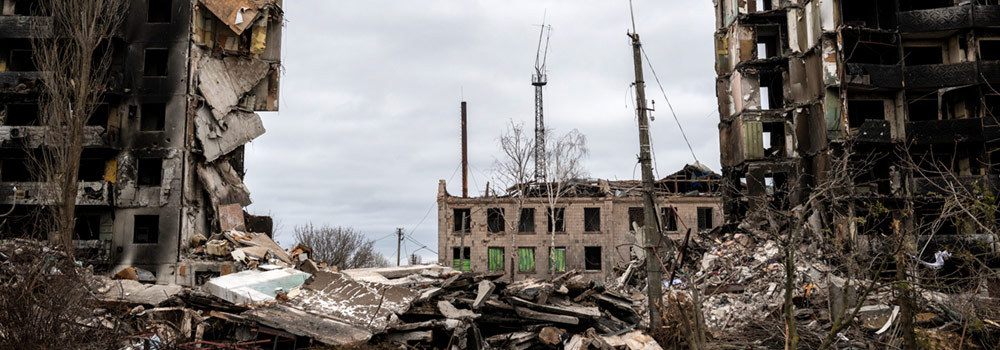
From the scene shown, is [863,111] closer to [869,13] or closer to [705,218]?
[869,13]

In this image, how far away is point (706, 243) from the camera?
27.8 meters

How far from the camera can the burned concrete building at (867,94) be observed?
96.5 ft

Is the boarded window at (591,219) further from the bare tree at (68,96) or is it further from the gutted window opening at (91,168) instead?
the bare tree at (68,96)

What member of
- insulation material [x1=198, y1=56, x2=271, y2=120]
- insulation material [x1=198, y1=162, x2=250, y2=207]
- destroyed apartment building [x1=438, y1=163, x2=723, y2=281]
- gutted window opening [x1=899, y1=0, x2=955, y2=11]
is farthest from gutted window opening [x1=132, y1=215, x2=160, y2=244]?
gutted window opening [x1=899, y1=0, x2=955, y2=11]

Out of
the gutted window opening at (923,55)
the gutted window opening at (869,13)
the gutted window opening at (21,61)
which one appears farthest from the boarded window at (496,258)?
the gutted window opening at (21,61)

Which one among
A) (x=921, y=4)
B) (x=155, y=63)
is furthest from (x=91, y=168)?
(x=921, y=4)

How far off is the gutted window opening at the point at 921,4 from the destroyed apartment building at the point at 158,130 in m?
29.6

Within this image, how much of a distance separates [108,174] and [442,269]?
1937 cm

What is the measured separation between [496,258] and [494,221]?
100 inches

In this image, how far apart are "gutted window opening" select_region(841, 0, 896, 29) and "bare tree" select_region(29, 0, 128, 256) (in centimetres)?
3108

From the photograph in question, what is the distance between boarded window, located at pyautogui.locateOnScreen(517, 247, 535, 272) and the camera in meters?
45.0

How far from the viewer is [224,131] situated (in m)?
31.7

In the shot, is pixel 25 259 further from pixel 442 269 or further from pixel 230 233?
pixel 230 233

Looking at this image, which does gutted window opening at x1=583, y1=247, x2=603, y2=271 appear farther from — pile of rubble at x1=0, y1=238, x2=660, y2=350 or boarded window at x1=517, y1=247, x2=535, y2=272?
pile of rubble at x1=0, y1=238, x2=660, y2=350
